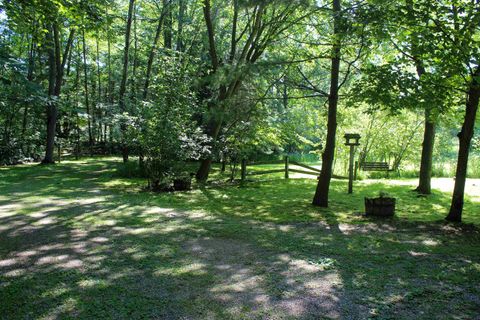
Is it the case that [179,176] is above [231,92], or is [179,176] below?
below

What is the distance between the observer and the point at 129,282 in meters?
3.94

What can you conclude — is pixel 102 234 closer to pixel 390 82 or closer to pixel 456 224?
pixel 390 82

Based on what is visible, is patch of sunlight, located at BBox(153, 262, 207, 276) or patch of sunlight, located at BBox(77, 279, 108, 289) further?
patch of sunlight, located at BBox(153, 262, 207, 276)

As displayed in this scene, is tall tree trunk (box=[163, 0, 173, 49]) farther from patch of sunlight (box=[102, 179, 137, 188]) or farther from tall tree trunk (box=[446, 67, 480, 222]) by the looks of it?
tall tree trunk (box=[446, 67, 480, 222])

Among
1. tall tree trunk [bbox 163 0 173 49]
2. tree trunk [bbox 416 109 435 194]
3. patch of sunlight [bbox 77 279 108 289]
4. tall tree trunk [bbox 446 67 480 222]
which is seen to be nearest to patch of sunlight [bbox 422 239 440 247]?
tall tree trunk [bbox 446 67 480 222]

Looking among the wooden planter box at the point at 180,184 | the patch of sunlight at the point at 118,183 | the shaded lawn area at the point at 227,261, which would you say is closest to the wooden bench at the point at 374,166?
the shaded lawn area at the point at 227,261

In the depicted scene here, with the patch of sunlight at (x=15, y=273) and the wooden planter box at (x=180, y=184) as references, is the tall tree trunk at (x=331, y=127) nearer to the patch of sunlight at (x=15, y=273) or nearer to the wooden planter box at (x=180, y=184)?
the wooden planter box at (x=180, y=184)

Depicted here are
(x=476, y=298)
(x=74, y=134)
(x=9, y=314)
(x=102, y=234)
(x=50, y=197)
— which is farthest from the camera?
(x=74, y=134)

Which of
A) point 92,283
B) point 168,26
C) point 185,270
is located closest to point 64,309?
point 92,283

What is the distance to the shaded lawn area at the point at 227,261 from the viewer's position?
135 inches

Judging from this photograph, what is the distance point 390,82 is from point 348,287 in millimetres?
4318

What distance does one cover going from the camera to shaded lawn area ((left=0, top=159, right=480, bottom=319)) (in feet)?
11.3

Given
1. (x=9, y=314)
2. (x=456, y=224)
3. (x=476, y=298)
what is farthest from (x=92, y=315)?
(x=456, y=224)

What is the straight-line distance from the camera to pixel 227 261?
15.6ft
